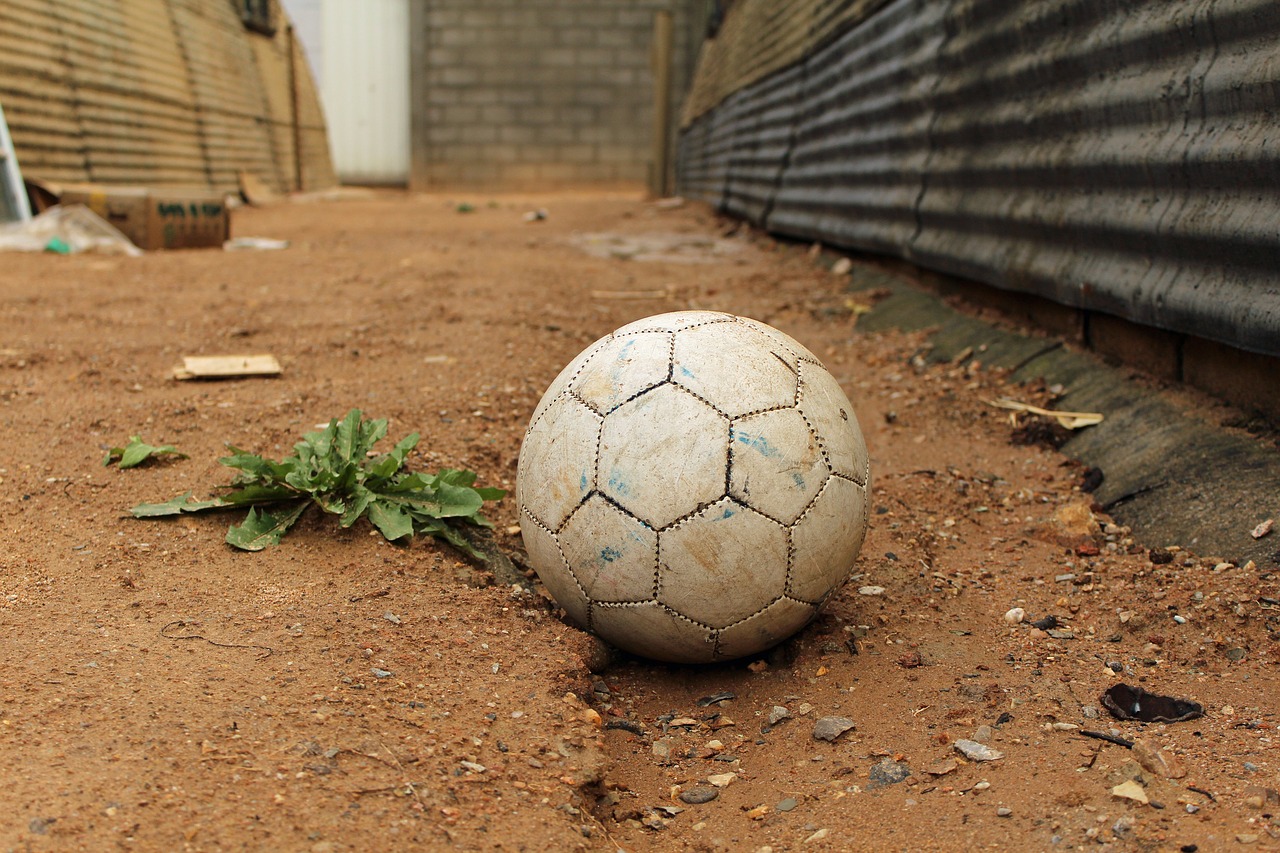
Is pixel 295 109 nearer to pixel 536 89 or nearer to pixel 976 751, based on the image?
pixel 536 89

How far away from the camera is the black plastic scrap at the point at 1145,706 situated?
2203 millimetres

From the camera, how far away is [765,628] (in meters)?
2.50

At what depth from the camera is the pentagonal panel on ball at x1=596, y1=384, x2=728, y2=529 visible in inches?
93.1

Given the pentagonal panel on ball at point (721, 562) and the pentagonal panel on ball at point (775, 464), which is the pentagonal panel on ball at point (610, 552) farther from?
the pentagonal panel on ball at point (775, 464)

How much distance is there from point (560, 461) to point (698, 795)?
832 mm

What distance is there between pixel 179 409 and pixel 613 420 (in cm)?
219

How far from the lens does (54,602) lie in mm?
2500

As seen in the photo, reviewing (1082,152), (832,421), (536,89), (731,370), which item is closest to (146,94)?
(536,89)

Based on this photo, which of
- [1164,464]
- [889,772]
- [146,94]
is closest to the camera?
[889,772]

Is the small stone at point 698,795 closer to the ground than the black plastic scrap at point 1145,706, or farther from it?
closer to the ground

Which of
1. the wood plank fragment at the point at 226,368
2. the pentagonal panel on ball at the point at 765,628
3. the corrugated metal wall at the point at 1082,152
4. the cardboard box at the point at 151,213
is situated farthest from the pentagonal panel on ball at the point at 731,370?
the cardboard box at the point at 151,213

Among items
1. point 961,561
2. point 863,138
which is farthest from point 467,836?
point 863,138

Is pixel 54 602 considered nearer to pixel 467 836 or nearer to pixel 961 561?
pixel 467 836

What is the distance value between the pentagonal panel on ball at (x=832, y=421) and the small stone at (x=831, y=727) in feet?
1.91
